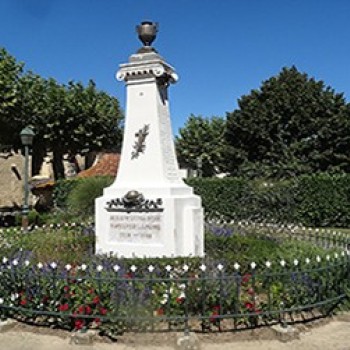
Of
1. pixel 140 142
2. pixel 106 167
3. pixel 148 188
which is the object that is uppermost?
pixel 106 167

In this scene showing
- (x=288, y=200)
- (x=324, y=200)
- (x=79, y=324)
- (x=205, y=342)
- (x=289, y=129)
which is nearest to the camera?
(x=205, y=342)

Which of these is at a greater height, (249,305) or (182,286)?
→ (182,286)

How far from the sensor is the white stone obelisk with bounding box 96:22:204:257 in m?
8.21

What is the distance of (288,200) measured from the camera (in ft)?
64.6

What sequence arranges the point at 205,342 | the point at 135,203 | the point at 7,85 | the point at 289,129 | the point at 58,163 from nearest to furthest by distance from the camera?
1. the point at 205,342
2. the point at 135,203
3. the point at 7,85
4. the point at 289,129
5. the point at 58,163

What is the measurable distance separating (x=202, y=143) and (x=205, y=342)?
4534 cm

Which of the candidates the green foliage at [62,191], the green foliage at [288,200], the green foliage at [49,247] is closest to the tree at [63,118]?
the green foliage at [62,191]

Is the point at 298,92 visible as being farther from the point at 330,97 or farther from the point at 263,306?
the point at 263,306

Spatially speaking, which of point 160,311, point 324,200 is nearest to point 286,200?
point 324,200

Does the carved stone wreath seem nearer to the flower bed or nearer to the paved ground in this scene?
the flower bed

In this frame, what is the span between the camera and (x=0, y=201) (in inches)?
1406

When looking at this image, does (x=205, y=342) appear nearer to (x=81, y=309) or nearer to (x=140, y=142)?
(x=81, y=309)

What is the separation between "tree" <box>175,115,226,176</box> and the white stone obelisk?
39.9 m

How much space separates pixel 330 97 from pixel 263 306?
2735 cm
